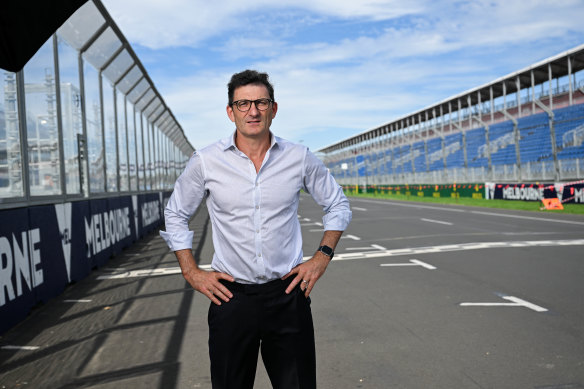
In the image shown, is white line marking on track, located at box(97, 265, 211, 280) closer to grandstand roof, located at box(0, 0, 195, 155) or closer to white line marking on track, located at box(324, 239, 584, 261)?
white line marking on track, located at box(324, 239, 584, 261)

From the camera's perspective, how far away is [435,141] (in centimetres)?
5122

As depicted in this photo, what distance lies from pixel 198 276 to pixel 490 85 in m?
49.1

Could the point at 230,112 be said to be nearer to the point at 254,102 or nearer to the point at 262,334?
the point at 254,102

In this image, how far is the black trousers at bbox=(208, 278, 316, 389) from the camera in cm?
245

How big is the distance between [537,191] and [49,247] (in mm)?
21583

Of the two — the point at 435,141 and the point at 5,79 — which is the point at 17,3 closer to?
the point at 5,79

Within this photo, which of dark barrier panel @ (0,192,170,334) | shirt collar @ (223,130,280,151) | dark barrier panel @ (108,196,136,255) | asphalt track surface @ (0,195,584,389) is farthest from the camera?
dark barrier panel @ (108,196,136,255)

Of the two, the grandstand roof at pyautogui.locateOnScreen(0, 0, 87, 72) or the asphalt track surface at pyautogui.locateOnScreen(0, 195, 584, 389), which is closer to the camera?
the grandstand roof at pyautogui.locateOnScreen(0, 0, 87, 72)

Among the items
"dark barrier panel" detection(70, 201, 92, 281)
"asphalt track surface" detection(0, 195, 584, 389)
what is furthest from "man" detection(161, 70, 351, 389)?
"dark barrier panel" detection(70, 201, 92, 281)

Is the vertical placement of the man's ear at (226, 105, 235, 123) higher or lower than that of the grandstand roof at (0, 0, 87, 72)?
lower

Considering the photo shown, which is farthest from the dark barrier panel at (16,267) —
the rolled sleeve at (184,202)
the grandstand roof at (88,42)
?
the rolled sleeve at (184,202)

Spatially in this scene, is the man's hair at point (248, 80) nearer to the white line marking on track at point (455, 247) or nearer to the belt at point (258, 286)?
the belt at point (258, 286)

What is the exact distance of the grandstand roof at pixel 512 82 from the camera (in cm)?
4003

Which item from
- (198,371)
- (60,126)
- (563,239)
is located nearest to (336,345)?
(198,371)
